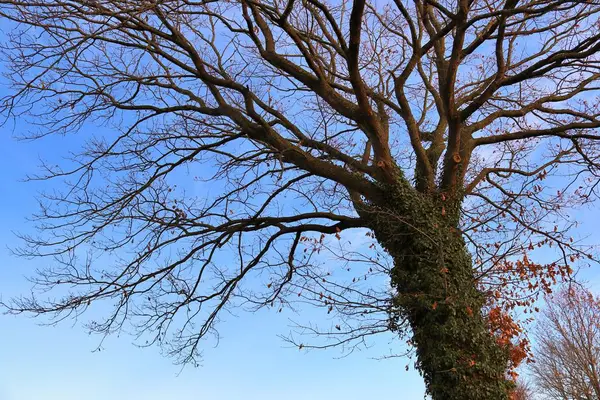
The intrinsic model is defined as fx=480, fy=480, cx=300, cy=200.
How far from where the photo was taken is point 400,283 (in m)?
6.72

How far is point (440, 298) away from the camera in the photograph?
612cm

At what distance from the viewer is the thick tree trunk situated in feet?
18.8

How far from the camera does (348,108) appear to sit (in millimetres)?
7371

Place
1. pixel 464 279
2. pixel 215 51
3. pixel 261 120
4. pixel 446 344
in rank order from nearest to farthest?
1. pixel 446 344
2. pixel 464 279
3. pixel 261 120
4. pixel 215 51

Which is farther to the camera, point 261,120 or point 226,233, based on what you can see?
point 226,233

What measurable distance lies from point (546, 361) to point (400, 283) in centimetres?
2282

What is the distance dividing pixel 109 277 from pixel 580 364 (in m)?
23.4

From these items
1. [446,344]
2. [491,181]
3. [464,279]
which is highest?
[491,181]

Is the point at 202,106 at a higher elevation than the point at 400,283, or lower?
higher

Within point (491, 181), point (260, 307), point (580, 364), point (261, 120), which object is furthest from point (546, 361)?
point (261, 120)

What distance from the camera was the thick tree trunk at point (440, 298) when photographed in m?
5.73

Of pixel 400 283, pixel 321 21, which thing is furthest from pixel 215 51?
pixel 400 283

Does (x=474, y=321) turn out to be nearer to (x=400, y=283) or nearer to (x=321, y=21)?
(x=400, y=283)

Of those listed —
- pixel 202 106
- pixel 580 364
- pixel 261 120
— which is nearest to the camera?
pixel 261 120
